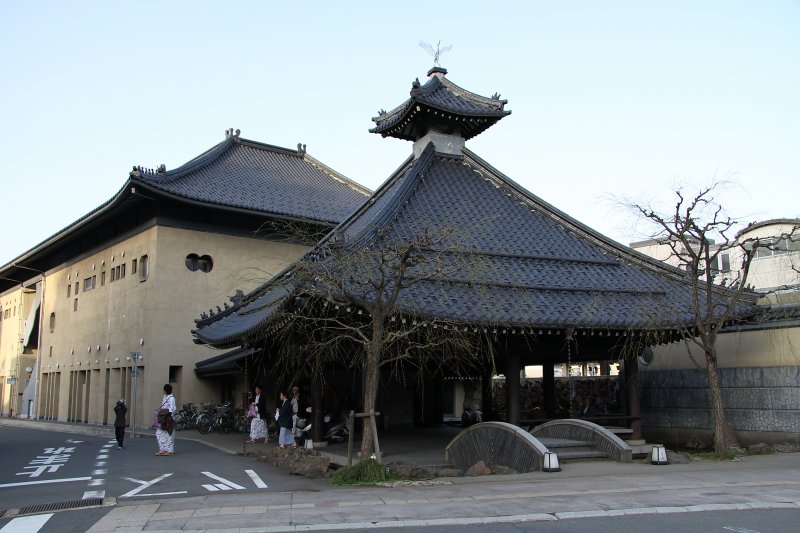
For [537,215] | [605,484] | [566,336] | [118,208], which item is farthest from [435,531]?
[118,208]

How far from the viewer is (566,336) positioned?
16.5 meters

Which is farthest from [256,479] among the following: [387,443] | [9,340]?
[9,340]

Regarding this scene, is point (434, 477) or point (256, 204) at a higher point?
point (256, 204)

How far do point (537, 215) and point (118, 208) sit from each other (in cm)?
1885

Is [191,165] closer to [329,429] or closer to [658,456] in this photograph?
[329,429]

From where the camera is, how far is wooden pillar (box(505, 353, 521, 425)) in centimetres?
1695

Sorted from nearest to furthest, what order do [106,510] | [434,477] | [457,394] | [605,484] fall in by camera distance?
[106,510] → [605,484] → [434,477] → [457,394]

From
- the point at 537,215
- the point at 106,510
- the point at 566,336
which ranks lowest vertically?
the point at 106,510

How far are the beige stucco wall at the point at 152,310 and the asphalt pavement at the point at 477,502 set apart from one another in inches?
645

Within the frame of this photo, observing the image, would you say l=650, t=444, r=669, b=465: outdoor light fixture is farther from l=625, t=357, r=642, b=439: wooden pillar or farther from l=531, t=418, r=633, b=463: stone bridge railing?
l=625, t=357, r=642, b=439: wooden pillar

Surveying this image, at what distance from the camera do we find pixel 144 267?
2978 centimetres

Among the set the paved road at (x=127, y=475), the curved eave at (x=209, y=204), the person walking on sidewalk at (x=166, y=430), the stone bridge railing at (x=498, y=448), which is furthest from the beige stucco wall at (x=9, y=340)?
the stone bridge railing at (x=498, y=448)

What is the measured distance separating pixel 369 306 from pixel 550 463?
446cm

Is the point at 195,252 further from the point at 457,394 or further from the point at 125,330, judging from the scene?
the point at 457,394
